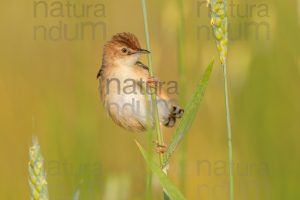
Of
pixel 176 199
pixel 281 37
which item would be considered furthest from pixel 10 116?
pixel 176 199

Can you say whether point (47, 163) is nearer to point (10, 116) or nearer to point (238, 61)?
point (238, 61)

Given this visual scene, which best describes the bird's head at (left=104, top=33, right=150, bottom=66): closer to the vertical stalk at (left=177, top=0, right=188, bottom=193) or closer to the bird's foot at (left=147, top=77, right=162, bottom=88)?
the bird's foot at (left=147, top=77, right=162, bottom=88)

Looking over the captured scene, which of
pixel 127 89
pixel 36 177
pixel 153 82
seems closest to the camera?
pixel 36 177

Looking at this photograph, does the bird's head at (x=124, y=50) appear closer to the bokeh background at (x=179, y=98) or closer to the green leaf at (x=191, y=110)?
the bokeh background at (x=179, y=98)

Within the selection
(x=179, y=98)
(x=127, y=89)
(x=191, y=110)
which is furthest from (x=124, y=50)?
(x=191, y=110)

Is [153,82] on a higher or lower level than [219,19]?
lower

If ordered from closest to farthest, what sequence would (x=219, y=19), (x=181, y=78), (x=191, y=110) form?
(x=219, y=19) < (x=191, y=110) < (x=181, y=78)

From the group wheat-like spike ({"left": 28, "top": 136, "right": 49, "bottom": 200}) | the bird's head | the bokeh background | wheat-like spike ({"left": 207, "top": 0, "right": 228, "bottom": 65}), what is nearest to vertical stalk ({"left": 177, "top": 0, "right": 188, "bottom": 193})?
the bokeh background

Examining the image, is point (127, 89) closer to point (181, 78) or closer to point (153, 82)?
point (153, 82)
